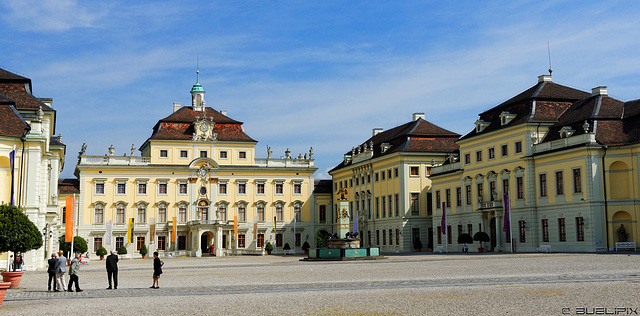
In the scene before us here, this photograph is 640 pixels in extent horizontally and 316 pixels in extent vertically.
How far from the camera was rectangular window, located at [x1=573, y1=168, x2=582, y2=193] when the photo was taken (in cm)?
4800

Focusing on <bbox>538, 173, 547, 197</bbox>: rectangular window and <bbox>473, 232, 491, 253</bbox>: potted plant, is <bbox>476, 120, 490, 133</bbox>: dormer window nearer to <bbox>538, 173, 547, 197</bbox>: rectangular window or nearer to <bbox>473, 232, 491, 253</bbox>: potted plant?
<bbox>538, 173, 547, 197</bbox>: rectangular window

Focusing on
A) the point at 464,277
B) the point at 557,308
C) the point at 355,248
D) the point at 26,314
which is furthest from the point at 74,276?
the point at 355,248

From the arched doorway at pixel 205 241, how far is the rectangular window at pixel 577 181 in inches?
1601

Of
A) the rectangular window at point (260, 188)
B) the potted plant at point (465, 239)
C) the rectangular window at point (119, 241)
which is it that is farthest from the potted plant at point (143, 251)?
the potted plant at point (465, 239)

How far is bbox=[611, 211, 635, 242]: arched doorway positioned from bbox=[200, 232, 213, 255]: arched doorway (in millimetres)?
42911

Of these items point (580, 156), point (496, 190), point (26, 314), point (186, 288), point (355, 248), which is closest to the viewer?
point (26, 314)

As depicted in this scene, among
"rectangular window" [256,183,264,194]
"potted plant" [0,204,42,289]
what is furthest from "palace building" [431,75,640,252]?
"potted plant" [0,204,42,289]

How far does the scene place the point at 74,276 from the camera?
21.6 meters

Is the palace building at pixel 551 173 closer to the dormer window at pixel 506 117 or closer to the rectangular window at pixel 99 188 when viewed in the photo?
the dormer window at pixel 506 117

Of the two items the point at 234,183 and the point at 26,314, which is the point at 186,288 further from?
the point at 234,183

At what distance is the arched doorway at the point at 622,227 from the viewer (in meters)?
46.1

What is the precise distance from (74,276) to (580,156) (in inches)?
1392

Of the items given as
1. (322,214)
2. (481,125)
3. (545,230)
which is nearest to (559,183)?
(545,230)

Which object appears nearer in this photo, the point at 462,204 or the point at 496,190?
the point at 496,190
